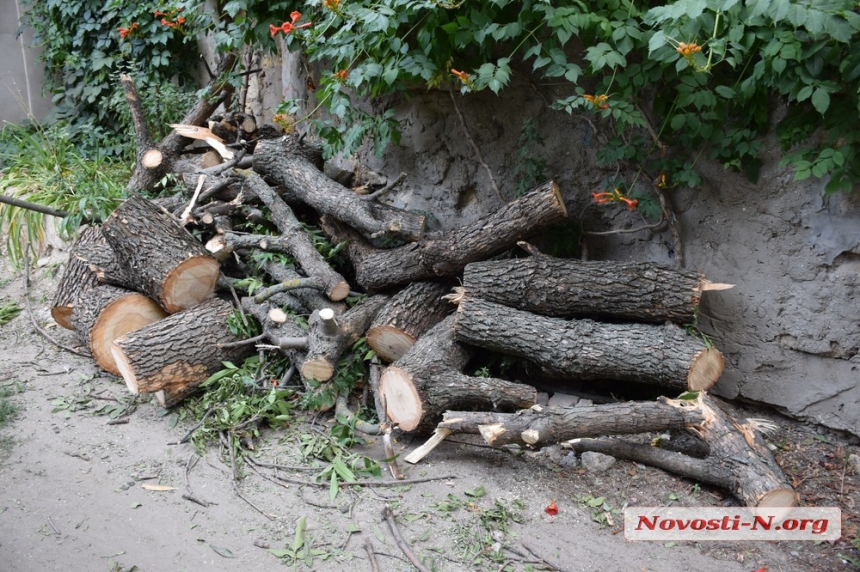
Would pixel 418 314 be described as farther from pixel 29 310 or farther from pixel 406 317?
pixel 29 310

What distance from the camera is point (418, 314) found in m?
4.20

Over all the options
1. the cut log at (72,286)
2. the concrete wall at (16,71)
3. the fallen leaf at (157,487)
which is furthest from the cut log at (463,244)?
the concrete wall at (16,71)

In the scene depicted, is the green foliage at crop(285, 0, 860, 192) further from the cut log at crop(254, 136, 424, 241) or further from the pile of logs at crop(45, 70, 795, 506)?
the pile of logs at crop(45, 70, 795, 506)

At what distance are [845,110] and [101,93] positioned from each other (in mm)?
7027

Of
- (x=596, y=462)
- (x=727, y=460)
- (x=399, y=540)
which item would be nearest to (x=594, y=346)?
(x=596, y=462)

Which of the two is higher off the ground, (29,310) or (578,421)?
(29,310)

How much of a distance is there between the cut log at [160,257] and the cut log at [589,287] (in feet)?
5.82

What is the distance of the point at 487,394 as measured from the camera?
11.8 feet

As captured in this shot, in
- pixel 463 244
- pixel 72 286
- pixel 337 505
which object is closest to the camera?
pixel 337 505

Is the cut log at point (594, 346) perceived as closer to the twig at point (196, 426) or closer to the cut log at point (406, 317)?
the cut log at point (406, 317)

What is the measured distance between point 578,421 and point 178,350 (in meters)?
2.36

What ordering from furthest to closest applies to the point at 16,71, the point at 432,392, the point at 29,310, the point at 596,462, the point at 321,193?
the point at 16,71 < the point at 29,310 < the point at 321,193 < the point at 432,392 < the point at 596,462

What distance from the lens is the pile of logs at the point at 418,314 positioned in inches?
134

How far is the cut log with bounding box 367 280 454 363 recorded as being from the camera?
13.4 feet
